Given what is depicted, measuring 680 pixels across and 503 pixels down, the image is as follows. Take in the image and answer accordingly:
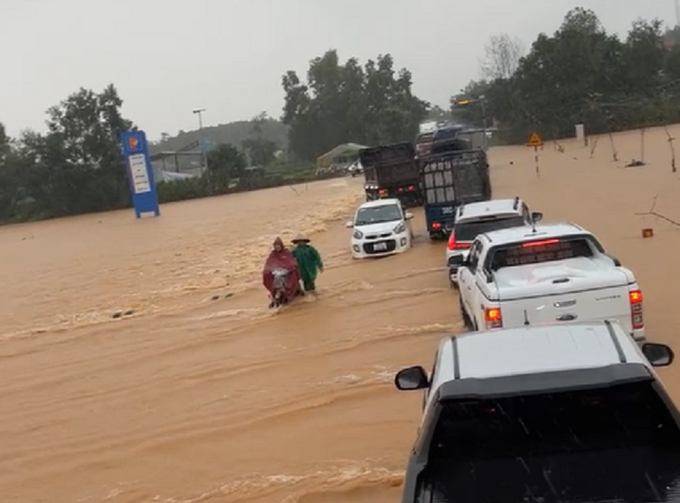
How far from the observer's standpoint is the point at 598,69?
78.9 meters

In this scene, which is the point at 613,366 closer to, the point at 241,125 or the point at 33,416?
the point at 33,416

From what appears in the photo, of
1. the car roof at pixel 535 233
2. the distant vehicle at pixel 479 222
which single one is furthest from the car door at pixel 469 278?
the distant vehicle at pixel 479 222

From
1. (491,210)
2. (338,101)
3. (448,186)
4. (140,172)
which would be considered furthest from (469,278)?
(338,101)

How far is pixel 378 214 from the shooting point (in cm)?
2595

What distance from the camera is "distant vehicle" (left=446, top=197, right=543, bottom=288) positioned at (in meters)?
16.7

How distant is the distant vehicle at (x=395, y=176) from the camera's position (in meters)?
36.4

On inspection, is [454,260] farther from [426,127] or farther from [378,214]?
[426,127]

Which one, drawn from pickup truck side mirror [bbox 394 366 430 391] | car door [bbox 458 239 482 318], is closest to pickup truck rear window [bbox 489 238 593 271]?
car door [bbox 458 239 482 318]

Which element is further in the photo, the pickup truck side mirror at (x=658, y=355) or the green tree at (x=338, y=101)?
the green tree at (x=338, y=101)

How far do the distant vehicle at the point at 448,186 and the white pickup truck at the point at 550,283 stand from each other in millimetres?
14776

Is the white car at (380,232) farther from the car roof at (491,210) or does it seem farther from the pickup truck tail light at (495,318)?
the pickup truck tail light at (495,318)

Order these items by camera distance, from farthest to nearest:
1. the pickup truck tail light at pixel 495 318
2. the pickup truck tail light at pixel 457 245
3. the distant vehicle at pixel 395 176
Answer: the distant vehicle at pixel 395 176
the pickup truck tail light at pixel 457 245
the pickup truck tail light at pixel 495 318

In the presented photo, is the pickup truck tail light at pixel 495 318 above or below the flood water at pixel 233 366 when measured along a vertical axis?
above

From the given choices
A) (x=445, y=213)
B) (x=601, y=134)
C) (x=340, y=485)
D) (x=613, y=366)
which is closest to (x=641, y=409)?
(x=613, y=366)
